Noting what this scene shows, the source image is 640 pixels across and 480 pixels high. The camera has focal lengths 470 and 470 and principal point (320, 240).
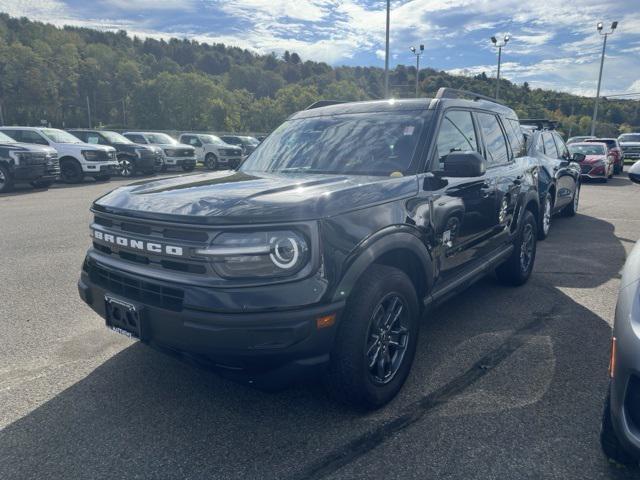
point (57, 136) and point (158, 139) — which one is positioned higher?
point (57, 136)

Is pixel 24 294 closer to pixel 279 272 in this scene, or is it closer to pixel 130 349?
pixel 130 349

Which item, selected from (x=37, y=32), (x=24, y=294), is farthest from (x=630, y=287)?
(x=37, y=32)

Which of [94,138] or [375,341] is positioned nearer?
[375,341]

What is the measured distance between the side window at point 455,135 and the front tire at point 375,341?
1081 millimetres

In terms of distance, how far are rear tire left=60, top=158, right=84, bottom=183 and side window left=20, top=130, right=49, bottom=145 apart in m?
0.83

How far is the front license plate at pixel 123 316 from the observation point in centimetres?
245

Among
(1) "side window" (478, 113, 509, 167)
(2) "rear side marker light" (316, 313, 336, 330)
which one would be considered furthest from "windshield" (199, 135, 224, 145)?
(2) "rear side marker light" (316, 313, 336, 330)

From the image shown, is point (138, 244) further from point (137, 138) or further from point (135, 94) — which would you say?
point (135, 94)

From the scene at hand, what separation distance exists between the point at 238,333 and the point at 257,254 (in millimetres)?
376

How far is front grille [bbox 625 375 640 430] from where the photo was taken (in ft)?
6.20

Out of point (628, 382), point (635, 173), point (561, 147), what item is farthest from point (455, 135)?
point (561, 147)

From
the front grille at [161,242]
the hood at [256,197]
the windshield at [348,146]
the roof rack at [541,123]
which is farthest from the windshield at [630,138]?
the front grille at [161,242]

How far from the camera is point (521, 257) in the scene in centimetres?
498

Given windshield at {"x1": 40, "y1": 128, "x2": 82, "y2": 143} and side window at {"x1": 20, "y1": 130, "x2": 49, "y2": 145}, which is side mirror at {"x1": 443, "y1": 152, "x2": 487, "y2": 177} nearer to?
side window at {"x1": 20, "y1": 130, "x2": 49, "y2": 145}
